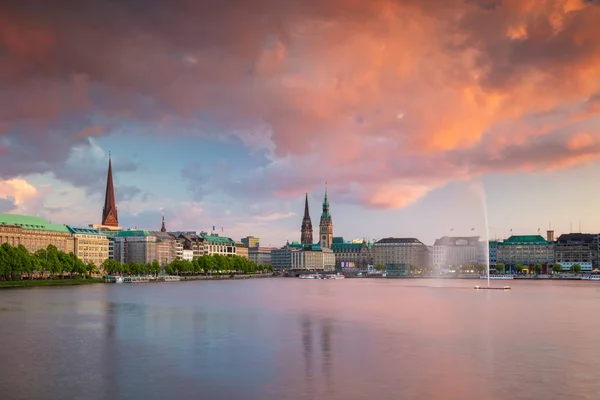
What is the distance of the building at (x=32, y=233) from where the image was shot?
139 meters

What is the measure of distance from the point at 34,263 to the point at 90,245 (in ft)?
212

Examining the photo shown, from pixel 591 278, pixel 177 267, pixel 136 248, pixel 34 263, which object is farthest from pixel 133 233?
pixel 591 278

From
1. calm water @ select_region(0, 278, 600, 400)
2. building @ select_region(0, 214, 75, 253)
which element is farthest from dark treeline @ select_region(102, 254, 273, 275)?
calm water @ select_region(0, 278, 600, 400)

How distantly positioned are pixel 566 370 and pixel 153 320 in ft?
99.8

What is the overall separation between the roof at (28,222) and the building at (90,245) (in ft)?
13.5

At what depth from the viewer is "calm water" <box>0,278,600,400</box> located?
2531 cm

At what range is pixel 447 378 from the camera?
27.4 meters

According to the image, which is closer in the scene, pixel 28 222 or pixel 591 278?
pixel 28 222

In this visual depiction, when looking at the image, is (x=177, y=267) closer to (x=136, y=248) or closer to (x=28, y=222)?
(x=136, y=248)

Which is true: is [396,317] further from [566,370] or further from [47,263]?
[47,263]

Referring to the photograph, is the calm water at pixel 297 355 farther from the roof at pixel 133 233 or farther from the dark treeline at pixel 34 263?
the roof at pixel 133 233

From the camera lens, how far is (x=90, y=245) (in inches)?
6619

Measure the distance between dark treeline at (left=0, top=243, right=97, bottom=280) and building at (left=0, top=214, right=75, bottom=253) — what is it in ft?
63.6

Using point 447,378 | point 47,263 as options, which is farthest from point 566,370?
point 47,263
